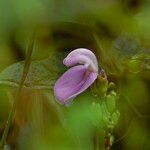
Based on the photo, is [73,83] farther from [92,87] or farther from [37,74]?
[37,74]

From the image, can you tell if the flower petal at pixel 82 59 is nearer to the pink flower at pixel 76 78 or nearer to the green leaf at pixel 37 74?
the pink flower at pixel 76 78

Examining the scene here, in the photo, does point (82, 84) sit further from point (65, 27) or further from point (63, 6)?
point (65, 27)

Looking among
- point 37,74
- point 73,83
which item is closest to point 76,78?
point 73,83

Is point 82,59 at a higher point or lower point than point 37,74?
higher

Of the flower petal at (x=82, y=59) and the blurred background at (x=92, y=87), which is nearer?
the flower petal at (x=82, y=59)

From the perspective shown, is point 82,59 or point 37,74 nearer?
point 82,59

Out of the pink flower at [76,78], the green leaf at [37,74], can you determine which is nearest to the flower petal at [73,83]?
the pink flower at [76,78]
